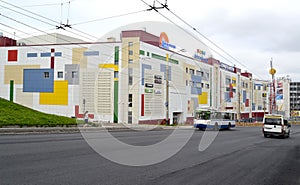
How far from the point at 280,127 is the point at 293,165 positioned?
56.6ft

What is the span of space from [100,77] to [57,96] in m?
7.15

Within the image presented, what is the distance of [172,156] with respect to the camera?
12117 millimetres

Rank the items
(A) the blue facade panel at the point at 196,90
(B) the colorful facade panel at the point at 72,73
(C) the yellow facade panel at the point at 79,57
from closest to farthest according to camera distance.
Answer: (C) the yellow facade panel at the point at 79,57, (B) the colorful facade panel at the point at 72,73, (A) the blue facade panel at the point at 196,90

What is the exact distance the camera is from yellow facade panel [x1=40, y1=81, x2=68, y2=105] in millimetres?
48781

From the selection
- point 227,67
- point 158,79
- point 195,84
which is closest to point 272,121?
point 158,79

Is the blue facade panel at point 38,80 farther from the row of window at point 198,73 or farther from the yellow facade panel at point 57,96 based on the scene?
the row of window at point 198,73

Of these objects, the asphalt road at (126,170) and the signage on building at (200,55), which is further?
the signage on building at (200,55)

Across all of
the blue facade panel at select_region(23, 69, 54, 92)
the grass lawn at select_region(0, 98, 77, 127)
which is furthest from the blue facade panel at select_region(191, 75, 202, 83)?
the grass lawn at select_region(0, 98, 77, 127)

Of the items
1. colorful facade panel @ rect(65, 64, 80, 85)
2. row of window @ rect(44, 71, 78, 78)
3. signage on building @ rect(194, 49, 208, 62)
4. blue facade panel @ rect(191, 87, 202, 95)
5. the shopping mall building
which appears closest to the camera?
the shopping mall building

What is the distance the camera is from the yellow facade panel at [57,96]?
160 feet

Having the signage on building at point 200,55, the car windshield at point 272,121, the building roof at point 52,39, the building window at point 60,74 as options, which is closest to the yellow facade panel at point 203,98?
the signage on building at point 200,55

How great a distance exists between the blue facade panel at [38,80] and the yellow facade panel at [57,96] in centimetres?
76

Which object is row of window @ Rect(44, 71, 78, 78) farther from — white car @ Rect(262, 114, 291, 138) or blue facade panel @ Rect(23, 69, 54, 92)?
white car @ Rect(262, 114, 291, 138)

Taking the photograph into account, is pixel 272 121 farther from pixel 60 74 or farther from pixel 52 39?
pixel 52 39
